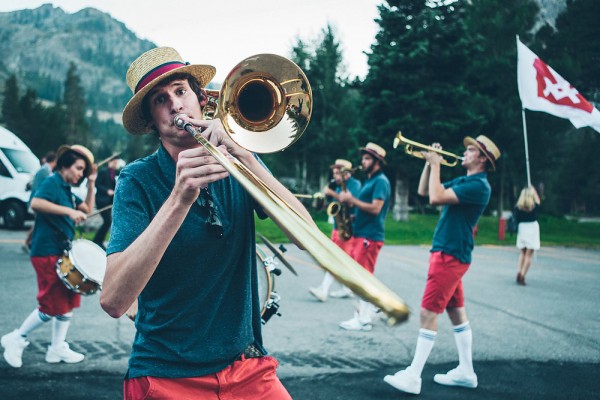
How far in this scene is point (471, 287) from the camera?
9500 mm

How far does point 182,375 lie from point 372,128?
24.4m

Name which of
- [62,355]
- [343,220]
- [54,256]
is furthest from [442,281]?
[54,256]

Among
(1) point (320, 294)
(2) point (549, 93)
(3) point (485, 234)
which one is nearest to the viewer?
(1) point (320, 294)

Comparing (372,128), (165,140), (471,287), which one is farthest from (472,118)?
(165,140)

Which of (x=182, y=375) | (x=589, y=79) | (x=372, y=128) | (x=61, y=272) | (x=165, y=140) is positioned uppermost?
(x=589, y=79)

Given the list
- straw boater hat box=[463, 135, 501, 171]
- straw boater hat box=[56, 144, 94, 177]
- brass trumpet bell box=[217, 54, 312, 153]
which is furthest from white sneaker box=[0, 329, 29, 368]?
straw boater hat box=[463, 135, 501, 171]

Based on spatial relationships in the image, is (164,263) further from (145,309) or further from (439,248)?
(439,248)

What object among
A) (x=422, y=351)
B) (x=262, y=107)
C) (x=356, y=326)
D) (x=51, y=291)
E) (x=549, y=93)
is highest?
(x=549, y=93)

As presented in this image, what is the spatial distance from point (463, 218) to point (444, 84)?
21.4 m

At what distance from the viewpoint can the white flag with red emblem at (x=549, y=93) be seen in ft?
25.3

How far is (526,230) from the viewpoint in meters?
10.4

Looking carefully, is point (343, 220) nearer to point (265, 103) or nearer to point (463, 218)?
point (463, 218)

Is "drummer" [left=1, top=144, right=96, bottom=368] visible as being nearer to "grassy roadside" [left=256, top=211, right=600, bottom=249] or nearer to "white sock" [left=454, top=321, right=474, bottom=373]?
"white sock" [left=454, top=321, right=474, bottom=373]

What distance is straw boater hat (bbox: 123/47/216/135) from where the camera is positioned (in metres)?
2.01
